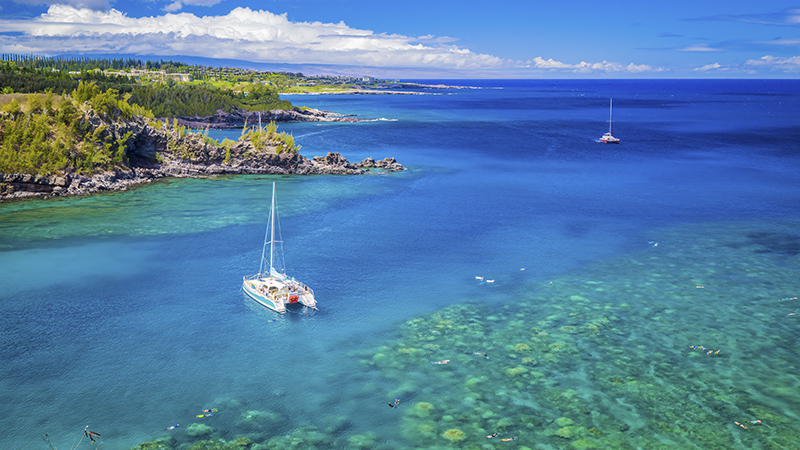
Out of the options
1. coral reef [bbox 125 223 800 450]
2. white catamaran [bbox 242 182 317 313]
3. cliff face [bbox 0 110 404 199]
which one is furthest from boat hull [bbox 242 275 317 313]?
cliff face [bbox 0 110 404 199]

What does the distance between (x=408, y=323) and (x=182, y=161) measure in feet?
220

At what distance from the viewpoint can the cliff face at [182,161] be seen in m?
81.0

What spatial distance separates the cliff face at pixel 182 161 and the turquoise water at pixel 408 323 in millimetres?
6303

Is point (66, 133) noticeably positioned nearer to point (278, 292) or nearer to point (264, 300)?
point (264, 300)

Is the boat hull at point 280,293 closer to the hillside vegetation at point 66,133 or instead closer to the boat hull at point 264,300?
the boat hull at point 264,300

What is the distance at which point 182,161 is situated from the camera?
304ft

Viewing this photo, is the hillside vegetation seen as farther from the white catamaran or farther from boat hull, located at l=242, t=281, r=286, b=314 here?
the white catamaran

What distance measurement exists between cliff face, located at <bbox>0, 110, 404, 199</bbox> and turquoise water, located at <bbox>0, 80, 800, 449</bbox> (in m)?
6.30

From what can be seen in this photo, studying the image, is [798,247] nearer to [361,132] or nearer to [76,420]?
[76,420]

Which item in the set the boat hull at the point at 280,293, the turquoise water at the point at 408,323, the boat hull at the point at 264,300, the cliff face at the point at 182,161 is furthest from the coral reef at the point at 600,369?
the cliff face at the point at 182,161

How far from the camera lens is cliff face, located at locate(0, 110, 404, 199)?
81006 millimetres

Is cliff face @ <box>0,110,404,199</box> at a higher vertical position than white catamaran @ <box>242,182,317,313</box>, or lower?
higher

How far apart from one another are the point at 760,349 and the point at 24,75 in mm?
120123

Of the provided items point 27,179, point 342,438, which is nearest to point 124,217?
point 27,179
